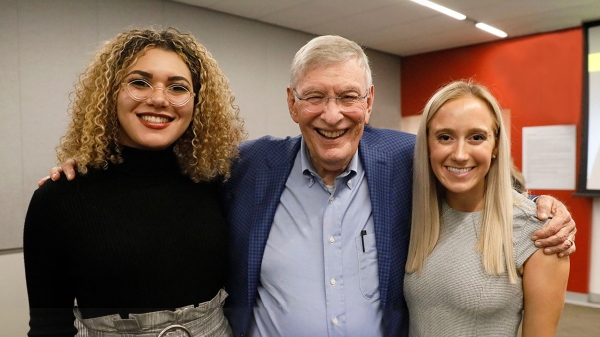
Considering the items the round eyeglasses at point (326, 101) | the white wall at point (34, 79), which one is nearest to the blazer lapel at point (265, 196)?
the round eyeglasses at point (326, 101)

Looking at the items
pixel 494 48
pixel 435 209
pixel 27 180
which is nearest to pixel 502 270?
pixel 435 209

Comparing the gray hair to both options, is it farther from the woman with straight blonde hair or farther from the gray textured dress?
the gray textured dress

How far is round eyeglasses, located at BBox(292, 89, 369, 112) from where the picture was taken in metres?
1.70

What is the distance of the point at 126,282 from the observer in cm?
139

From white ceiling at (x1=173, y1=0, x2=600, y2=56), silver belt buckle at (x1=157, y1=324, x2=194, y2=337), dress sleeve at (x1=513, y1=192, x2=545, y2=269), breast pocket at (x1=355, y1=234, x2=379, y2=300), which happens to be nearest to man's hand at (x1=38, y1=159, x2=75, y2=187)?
silver belt buckle at (x1=157, y1=324, x2=194, y2=337)

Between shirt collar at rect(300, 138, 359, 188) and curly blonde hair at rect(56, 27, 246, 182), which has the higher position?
curly blonde hair at rect(56, 27, 246, 182)

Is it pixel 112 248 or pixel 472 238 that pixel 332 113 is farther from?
pixel 112 248

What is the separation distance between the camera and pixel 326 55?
169 centimetres

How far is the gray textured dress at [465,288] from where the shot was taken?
4.78ft

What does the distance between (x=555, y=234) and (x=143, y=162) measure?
1.39 metres

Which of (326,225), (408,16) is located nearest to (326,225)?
(326,225)

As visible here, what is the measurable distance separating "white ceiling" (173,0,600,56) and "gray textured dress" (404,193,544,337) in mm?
3598

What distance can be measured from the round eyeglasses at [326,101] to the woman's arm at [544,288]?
818 millimetres

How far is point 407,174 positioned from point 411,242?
0.30 meters
